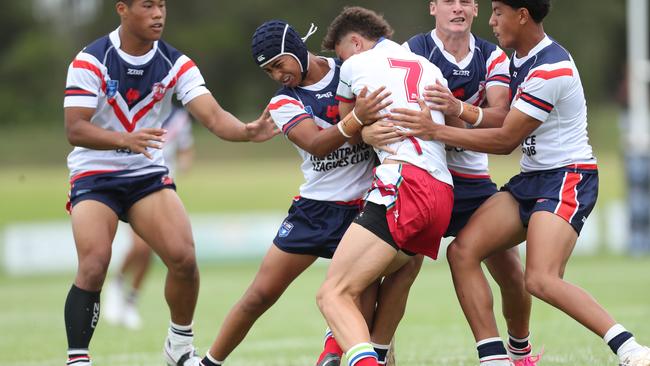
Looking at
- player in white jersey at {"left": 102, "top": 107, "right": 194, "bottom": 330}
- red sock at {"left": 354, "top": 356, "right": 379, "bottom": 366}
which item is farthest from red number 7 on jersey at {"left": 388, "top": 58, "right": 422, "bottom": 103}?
player in white jersey at {"left": 102, "top": 107, "right": 194, "bottom": 330}

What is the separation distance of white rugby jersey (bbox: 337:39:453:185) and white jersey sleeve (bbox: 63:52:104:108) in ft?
5.71

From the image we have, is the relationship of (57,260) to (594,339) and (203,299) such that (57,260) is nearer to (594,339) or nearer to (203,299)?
(203,299)

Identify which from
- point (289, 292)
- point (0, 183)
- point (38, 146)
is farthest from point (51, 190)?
point (289, 292)

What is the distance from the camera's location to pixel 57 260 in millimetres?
18812

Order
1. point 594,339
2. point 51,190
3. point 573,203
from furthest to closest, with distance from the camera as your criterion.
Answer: point 51,190, point 594,339, point 573,203

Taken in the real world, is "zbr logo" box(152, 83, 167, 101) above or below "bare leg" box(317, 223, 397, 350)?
above

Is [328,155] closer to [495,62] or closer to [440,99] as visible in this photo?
[440,99]

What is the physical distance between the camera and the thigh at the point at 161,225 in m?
7.07

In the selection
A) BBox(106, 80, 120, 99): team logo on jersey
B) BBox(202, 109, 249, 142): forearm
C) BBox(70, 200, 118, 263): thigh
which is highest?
BBox(106, 80, 120, 99): team logo on jersey

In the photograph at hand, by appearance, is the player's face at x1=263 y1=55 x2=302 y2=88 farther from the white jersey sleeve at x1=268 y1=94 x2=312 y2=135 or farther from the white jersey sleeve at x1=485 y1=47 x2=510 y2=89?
the white jersey sleeve at x1=485 y1=47 x2=510 y2=89

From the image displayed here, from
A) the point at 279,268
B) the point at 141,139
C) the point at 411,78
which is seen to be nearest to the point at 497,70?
the point at 411,78

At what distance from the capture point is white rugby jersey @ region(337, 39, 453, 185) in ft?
19.2

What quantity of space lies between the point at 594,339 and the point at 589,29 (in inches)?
1515

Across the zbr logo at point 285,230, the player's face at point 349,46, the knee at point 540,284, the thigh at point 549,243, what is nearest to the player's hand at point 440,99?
the player's face at point 349,46
